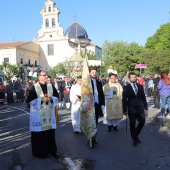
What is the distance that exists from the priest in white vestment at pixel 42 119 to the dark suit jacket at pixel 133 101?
193 centimetres

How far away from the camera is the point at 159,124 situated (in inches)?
424

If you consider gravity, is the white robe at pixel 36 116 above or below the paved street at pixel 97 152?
above

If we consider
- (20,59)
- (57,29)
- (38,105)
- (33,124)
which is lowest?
(33,124)

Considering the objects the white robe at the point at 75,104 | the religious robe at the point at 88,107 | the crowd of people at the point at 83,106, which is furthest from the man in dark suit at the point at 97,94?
the white robe at the point at 75,104

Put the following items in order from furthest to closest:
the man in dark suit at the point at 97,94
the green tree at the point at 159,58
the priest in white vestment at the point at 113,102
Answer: the green tree at the point at 159,58 < the priest in white vestment at the point at 113,102 < the man in dark suit at the point at 97,94

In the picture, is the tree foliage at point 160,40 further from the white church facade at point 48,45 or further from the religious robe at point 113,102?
the religious robe at point 113,102

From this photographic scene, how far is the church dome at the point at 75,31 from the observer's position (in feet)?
285

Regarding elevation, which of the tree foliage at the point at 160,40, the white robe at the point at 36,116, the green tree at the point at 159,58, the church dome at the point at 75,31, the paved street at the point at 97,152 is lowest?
the paved street at the point at 97,152

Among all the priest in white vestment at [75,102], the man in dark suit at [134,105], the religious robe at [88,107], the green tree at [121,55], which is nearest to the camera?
the religious robe at [88,107]

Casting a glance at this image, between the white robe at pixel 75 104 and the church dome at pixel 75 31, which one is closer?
the white robe at pixel 75 104

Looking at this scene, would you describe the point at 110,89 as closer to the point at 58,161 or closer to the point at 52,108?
the point at 52,108

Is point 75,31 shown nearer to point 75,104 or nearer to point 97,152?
point 75,104

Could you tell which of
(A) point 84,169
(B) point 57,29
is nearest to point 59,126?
(A) point 84,169

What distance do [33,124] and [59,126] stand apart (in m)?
4.33
